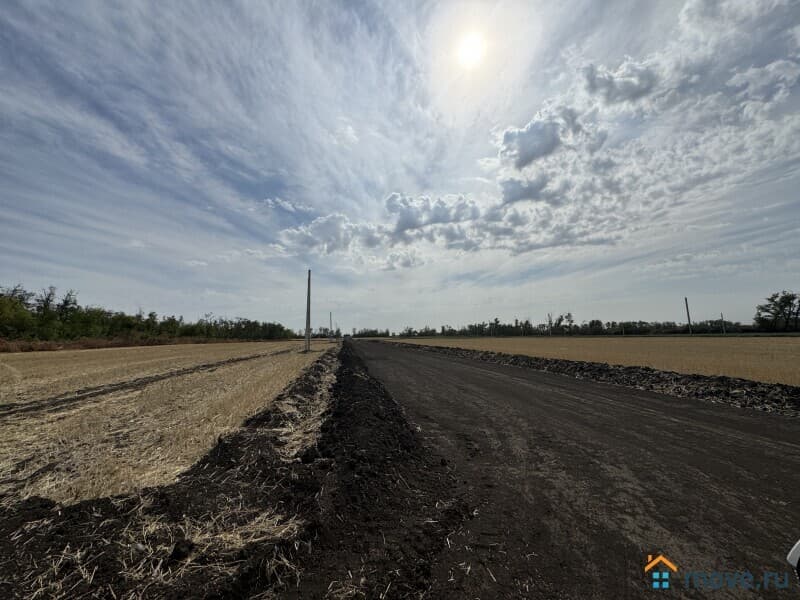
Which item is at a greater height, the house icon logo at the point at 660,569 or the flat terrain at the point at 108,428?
the flat terrain at the point at 108,428

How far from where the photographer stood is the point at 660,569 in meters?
3.35

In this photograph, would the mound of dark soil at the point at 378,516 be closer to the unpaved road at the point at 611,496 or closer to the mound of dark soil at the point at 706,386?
→ the unpaved road at the point at 611,496

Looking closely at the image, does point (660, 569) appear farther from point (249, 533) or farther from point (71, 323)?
point (71, 323)

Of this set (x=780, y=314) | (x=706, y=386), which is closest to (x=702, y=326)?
(x=780, y=314)

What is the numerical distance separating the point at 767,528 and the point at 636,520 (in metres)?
1.43

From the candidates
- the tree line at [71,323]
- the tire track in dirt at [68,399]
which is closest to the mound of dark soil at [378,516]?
the tire track in dirt at [68,399]

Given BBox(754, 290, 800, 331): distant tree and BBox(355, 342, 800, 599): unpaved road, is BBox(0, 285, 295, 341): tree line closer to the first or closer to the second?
BBox(355, 342, 800, 599): unpaved road

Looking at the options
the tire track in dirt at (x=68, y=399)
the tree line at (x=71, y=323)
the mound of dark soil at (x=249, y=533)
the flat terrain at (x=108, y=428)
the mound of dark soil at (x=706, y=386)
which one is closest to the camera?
the mound of dark soil at (x=249, y=533)

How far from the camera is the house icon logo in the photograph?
3.12m

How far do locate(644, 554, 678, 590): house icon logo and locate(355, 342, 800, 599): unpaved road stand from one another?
2.9 inches

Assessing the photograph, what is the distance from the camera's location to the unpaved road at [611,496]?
10.8 feet

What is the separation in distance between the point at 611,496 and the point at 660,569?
1691mm

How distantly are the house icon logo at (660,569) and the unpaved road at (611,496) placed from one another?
0.24ft

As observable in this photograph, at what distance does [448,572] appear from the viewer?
3.26 metres
